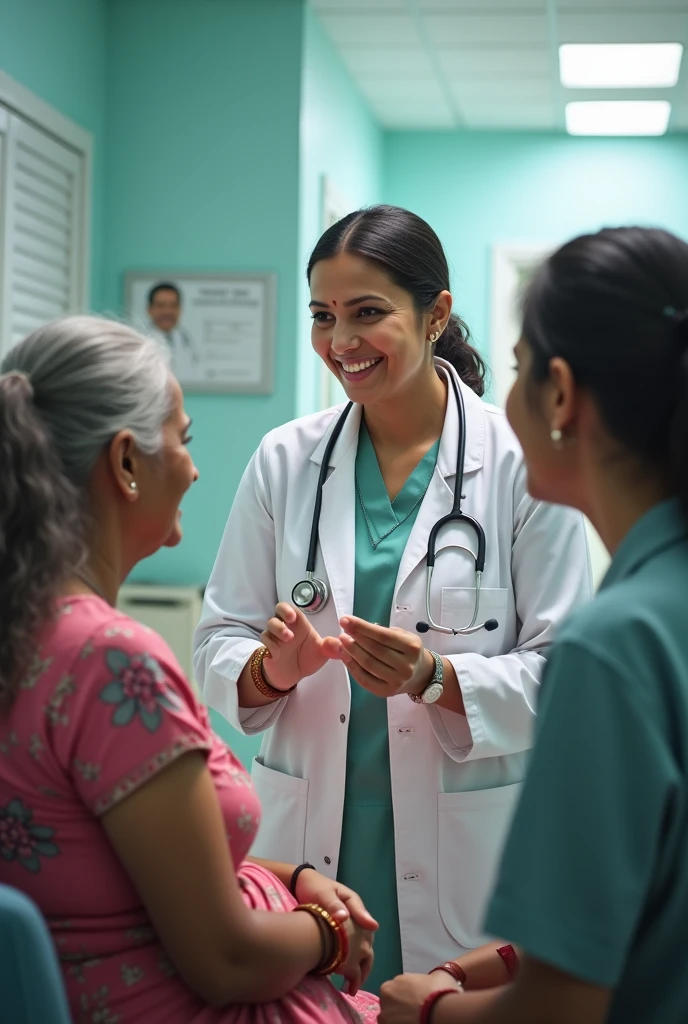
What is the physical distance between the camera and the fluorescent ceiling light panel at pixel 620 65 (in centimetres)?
463

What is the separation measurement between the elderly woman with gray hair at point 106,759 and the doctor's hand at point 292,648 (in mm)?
458

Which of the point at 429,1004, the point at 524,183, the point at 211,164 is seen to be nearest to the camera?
the point at 429,1004

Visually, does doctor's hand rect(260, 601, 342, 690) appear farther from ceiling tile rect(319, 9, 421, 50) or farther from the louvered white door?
ceiling tile rect(319, 9, 421, 50)

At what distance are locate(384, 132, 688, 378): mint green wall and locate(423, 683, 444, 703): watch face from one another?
4.55 m

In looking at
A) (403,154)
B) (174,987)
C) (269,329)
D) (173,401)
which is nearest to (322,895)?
(174,987)

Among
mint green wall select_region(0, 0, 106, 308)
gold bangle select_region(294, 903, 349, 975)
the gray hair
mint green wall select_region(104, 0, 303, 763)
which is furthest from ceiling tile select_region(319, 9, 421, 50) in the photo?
gold bangle select_region(294, 903, 349, 975)

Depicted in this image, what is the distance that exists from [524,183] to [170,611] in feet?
10.8

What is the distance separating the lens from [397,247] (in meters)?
1.87

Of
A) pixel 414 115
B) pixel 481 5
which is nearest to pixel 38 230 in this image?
pixel 481 5

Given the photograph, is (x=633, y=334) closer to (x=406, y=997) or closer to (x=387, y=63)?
(x=406, y=997)

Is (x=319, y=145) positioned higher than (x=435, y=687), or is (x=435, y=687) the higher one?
(x=319, y=145)

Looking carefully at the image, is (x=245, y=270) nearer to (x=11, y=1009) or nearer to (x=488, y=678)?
(x=488, y=678)

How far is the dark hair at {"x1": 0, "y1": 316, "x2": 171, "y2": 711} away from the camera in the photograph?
1.09 m

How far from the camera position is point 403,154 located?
604cm
